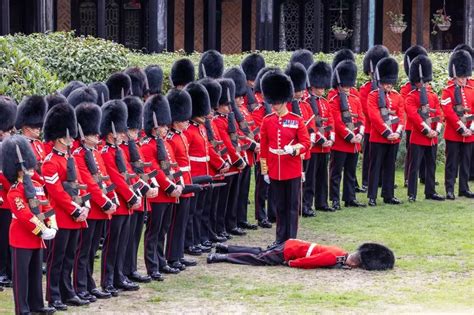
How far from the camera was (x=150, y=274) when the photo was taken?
11.9 metres

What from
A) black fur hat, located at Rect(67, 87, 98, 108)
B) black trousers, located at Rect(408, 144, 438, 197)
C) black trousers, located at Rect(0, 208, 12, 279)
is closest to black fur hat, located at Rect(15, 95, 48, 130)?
black fur hat, located at Rect(67, 87, 98, 108)

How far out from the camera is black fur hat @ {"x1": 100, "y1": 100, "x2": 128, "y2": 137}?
11398 millimetres

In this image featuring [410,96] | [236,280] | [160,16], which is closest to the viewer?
[236,280]

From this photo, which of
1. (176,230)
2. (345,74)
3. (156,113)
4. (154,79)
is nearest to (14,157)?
(156,113)

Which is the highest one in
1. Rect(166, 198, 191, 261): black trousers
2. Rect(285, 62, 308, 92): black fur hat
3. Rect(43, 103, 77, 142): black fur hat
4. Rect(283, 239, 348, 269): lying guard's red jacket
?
Rect(285, 62, 308, 92): black fur hat

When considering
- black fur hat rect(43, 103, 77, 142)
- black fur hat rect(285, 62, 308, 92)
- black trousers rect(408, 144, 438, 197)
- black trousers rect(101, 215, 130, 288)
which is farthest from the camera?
black trousers rect(408, 144, 438, 197)

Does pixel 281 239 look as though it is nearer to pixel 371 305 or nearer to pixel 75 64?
pixel 371 305

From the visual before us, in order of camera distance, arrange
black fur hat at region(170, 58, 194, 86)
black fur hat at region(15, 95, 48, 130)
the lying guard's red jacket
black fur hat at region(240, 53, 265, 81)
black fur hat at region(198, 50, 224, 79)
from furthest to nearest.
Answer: black fur hat at region(240, 53, 265, 81) < black fur hat at region(198, 50, 224, 79) < black fur hat at region(170, 58, 194, 86) < the lying guard's red jacket < black fur hat at region(15, 95, 48, 130)

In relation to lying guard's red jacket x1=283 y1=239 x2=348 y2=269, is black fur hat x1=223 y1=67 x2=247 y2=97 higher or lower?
higher

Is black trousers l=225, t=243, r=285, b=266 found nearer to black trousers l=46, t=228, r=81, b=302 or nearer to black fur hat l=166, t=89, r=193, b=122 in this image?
black fur hat l=166, t=89, r=193, b=122

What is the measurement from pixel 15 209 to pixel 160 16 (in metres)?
14.1

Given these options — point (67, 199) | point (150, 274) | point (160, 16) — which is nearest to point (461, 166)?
point (150, 274)

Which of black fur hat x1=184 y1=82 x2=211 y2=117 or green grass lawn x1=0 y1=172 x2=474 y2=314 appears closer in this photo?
green grass lawn x1=0 y1=172 x2=474 y2=314

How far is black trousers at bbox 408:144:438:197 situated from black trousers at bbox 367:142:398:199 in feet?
0.84
